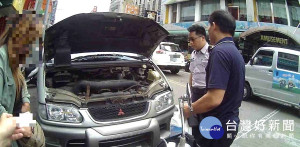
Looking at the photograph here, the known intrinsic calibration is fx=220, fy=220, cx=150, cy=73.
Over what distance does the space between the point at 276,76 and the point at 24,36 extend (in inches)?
245

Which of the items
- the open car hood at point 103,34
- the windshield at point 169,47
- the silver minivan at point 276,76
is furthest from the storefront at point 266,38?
the open car hood at point 103,34

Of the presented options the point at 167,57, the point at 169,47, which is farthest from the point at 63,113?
the point at 169,47

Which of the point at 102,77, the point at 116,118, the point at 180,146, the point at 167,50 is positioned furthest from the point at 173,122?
the point at 167,50

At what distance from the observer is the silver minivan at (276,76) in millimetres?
5523

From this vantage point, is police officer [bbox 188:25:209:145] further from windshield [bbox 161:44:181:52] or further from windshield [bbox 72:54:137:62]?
windshield [bbox 161:44:181:52]

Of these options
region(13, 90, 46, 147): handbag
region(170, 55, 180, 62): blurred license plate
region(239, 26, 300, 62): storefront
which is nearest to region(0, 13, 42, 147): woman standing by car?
region(13, 90, 46, 147): handbag

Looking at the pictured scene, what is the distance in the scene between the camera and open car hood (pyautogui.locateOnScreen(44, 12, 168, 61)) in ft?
9.71

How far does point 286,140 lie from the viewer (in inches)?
156

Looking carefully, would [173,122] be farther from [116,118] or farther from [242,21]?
[242,21]

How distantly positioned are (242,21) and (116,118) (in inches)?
677

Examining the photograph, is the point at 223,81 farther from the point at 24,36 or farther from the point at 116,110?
the point at 24,36

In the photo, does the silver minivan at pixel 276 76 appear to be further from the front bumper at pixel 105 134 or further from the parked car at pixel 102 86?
the front bumper at pixel 105 134

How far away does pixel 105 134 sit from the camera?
2.36 metres

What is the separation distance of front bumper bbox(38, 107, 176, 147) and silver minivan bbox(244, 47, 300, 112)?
451 centimetres
